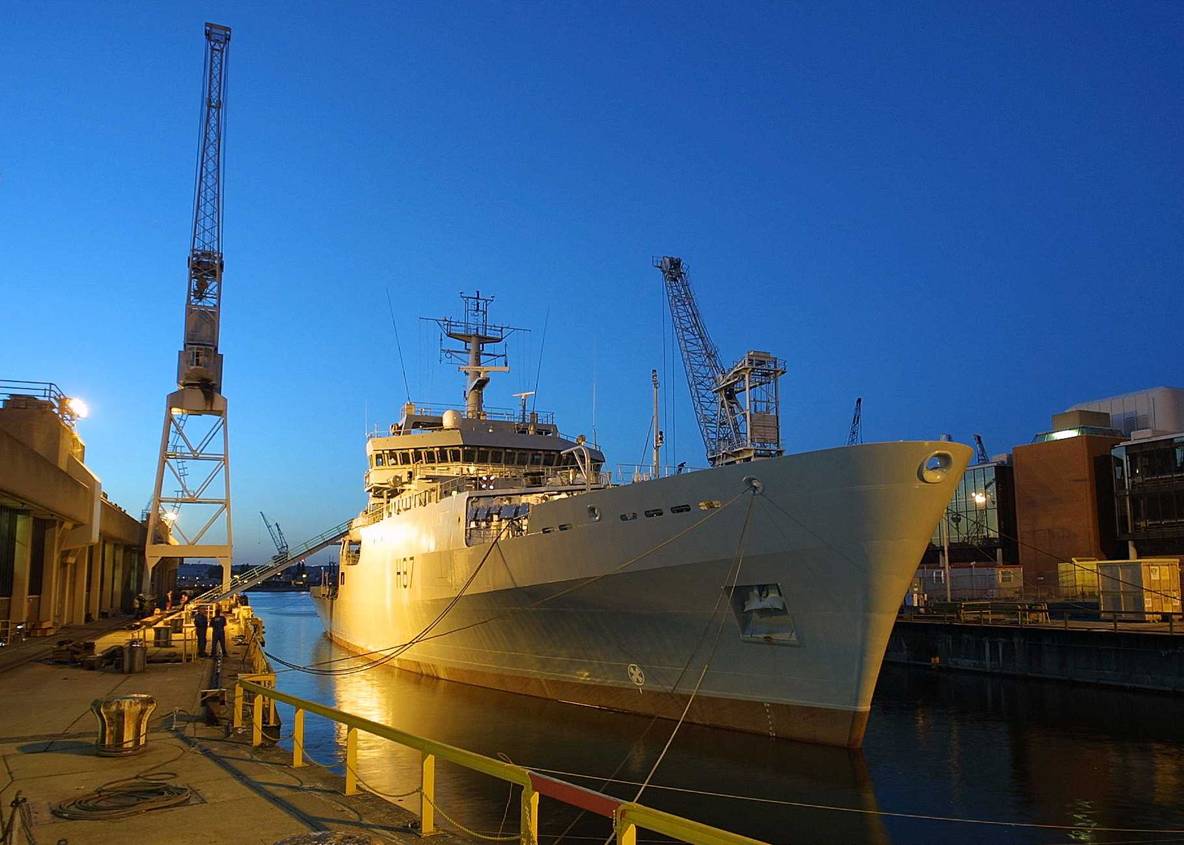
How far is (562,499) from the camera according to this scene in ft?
56.7

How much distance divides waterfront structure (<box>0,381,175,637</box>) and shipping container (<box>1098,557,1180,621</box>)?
29577 mm

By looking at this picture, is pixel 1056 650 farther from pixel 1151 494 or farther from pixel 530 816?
pixel 530 816

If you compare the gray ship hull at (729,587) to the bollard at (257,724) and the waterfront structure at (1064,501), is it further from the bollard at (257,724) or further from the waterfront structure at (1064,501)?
the waterfront structure at (1064,501)

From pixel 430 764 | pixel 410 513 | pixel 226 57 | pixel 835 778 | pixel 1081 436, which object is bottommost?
pixel 835 778

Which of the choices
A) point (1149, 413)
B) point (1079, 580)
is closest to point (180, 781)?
point (1079, 580)

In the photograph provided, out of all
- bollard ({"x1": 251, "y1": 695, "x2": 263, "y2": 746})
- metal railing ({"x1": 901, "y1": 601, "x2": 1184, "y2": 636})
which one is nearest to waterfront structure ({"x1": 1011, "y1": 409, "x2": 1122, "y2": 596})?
metal railing ({"x1": 901, "y1": 601, "x2": 1184, "y2": 636})

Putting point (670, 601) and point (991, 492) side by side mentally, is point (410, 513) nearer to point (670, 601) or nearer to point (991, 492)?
point (670, 601)

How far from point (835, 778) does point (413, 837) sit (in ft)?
27.4

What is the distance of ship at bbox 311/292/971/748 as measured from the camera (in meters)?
13.3

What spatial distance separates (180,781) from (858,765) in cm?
1030

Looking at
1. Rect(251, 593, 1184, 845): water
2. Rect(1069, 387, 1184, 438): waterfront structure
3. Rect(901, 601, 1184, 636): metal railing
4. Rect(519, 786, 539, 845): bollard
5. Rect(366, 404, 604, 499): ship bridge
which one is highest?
Rect(1069, 387, 1184, 438): waterfront structure

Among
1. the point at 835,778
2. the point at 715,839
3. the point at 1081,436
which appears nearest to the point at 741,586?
the point at 835,778

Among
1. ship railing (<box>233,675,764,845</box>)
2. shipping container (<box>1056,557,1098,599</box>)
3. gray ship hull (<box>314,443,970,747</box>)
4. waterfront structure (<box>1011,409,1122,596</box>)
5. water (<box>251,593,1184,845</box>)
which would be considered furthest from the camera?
waterfront structure (<box>1011,409,1122,596</box>)

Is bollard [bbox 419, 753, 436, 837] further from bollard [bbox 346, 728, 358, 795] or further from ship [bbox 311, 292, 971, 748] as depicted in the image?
ship [bbox 311, 292, 971, 748]
